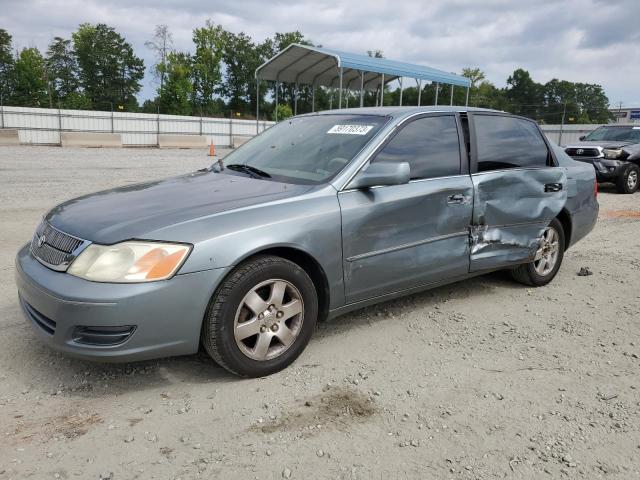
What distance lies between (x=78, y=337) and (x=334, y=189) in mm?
1692

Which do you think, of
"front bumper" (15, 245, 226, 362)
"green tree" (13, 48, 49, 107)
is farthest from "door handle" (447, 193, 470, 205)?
"green tree" (13, 48, 49, 107)

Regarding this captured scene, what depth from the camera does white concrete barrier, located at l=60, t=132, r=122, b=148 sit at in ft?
82.2

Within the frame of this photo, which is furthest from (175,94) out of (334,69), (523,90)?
(523,90)

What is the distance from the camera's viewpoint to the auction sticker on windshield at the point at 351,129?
12.4 ft

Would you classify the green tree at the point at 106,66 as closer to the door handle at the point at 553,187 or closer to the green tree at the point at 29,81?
the green tree at the point at 29,81

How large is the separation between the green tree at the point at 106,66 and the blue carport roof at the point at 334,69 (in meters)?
40.7

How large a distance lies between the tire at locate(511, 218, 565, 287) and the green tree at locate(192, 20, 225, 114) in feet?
202

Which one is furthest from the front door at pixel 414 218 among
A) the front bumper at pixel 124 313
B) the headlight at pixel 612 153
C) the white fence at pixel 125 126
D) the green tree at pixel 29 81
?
the green tree at pixel 29 81

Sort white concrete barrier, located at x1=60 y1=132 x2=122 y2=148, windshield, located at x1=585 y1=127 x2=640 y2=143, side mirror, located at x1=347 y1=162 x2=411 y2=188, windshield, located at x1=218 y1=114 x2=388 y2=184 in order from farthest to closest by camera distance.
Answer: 1. white concrete barrier, located at x1=60 y1=132 x2=122 y2=148
2. windshield, located at x1=585 y1=127 x2=640 y2=143
3. windshield, located at x1=218 y1=114 x2=388 y2=184
4. side mirror, located at x1=347 y1=162 x2=411 y2=188

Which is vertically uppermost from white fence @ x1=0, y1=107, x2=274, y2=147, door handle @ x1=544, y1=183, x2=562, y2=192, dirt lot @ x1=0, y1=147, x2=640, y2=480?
white fence @ x1=0, y1=107, x2=274, y2=147

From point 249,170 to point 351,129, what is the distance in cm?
81

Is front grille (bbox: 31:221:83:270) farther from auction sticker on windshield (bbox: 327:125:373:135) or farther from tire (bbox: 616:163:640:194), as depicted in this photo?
tire (bbox: 616:163:640:194)

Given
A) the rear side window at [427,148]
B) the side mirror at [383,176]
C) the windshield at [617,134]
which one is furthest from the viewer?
the windshield at [617,134]

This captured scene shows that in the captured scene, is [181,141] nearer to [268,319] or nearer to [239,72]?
[268,319]
